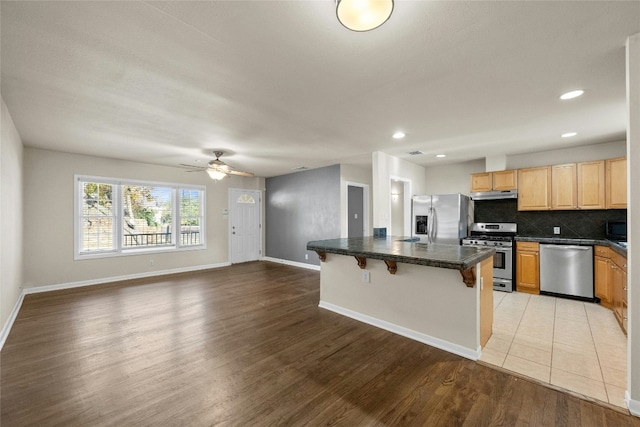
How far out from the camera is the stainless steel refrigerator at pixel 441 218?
17.1 ft

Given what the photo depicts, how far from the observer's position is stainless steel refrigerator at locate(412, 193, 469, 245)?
5.20 metres

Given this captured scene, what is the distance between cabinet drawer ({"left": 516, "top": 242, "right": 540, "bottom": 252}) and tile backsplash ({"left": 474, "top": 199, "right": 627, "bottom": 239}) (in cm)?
60

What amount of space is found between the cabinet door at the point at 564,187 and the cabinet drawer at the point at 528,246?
0.75 meters

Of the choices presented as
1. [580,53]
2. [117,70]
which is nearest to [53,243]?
[117,70]

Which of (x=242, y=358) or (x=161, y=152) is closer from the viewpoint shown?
(x=242, y=358)

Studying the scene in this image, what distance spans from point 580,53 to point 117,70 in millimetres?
3570

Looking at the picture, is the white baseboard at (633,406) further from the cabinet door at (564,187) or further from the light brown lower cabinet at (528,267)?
the cabinet door at (564,187)

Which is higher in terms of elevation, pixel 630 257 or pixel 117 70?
pixel 117 70

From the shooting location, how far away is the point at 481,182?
531cm

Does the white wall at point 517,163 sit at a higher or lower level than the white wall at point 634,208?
higher

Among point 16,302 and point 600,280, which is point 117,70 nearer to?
point 16,302

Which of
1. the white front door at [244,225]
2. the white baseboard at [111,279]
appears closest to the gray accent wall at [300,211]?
the white front door at [244,225]

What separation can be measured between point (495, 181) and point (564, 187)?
0.99 metres

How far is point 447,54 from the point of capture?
1989 millimetres
